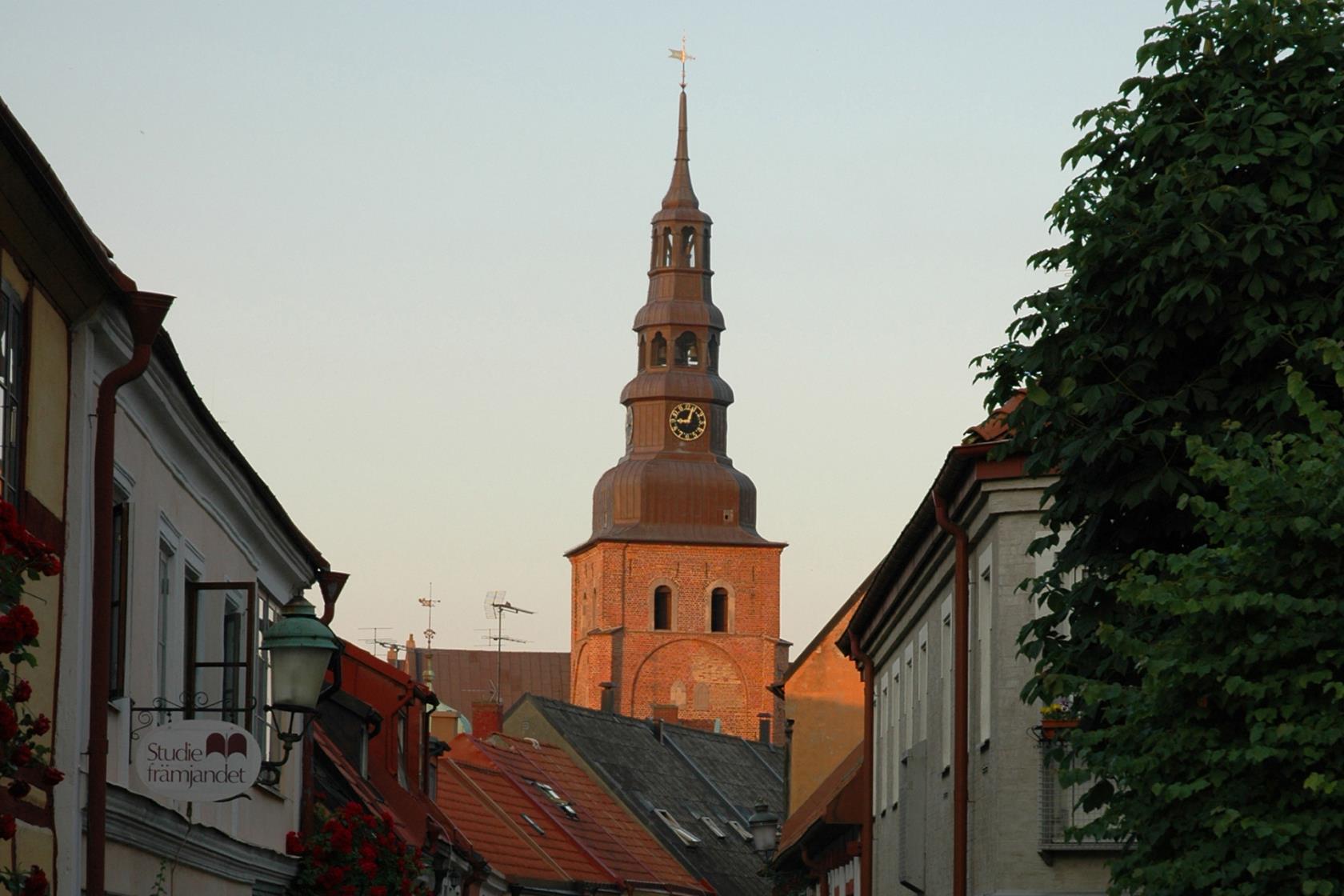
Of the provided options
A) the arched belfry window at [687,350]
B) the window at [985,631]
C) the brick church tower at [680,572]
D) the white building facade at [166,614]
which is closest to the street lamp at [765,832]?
the window at [985,631]

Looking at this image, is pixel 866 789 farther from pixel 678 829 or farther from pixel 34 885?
pixel 678 829

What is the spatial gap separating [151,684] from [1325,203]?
7175mm

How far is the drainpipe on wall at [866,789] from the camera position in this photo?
101 ft

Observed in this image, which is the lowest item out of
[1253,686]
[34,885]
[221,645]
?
[34,885]

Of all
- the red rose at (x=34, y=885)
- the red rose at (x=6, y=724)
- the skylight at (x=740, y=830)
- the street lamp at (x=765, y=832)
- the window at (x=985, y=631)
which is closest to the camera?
the red rose at (x=6, y=724)

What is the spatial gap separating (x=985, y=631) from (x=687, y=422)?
4008 inches

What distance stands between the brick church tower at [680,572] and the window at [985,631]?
3923 inches

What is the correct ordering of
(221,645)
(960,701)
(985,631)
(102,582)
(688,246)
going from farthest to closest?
(688,246)
(960,701)
(985,631)
(221,645)
(102,582)

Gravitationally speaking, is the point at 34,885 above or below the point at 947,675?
below

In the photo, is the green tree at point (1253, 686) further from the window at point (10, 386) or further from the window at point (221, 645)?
the window at point (221, 645)

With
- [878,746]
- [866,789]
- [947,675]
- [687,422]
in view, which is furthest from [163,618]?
[687,422]

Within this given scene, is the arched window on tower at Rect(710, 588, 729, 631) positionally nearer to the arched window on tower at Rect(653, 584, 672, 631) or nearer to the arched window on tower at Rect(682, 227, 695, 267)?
the arched window on tower at Rect(653, 584, 672, 631)

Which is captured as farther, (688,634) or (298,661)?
(688,634)

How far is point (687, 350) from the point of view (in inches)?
4722
